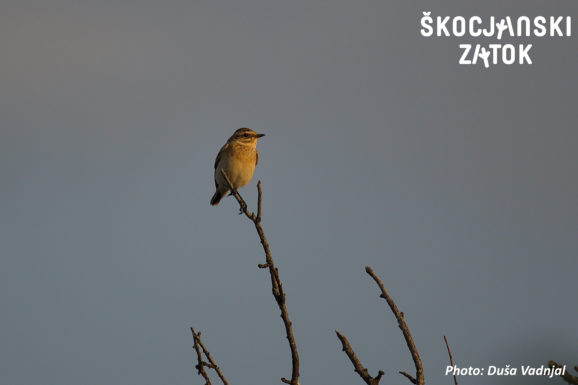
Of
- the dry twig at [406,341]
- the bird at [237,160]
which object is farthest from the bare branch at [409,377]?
the bird at [237,160]

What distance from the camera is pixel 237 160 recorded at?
49.5 ft

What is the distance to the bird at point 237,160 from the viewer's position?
49.3 feet

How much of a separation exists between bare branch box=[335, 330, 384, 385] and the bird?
10.4 m

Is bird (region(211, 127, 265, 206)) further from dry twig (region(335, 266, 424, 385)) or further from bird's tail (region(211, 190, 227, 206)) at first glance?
dry twig (region(335, 266, 424, 385))

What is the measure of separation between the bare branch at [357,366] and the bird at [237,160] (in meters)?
10.4

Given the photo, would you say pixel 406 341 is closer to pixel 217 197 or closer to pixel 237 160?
pixel 237 160

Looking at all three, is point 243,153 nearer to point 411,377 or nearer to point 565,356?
point 411,377

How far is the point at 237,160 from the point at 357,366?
1078cm

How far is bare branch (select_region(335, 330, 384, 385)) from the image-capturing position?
438 centimetres

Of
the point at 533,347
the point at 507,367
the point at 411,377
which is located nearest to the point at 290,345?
the point at 411,377

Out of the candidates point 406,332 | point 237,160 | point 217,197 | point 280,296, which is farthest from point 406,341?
point 217,197

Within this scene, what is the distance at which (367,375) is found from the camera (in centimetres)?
441

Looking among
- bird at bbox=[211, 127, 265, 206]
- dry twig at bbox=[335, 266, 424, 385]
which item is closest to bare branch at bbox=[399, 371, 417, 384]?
dry twig at bbox=[335, 266, 424, 385]

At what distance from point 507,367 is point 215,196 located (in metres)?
8.71
